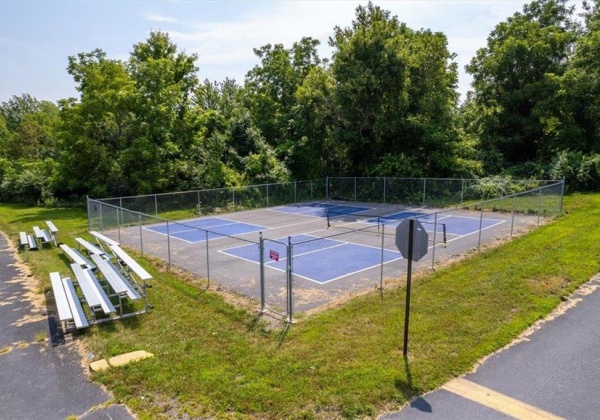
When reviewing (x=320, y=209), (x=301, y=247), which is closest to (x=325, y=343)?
(x=301, y=247)

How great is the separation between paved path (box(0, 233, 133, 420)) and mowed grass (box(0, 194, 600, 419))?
0.35m

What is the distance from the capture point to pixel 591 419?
5426 mm

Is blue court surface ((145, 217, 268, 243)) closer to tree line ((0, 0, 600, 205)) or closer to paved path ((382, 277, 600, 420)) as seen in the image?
tree line ((0, 0, 600, 205))

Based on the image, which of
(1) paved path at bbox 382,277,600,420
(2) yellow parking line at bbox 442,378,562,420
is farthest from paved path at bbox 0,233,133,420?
(2) yellow parking line at bbox 442,378,562,420

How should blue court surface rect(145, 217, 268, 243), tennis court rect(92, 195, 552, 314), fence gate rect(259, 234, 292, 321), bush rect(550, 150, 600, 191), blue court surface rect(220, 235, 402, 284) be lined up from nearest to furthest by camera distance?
fence gate rect(259, 234, 292, 321), tennis court rect(92, 195, 552, 314), blue court surface rect(220, 235, 402, 284), blue court surface rect(145, 217, 268, 243), bush rect(550, 150, 600, 191)

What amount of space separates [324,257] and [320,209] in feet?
40.6

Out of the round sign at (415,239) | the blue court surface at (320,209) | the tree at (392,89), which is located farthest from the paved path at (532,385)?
the tree at (392,89)

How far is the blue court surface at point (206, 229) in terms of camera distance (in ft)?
61.2

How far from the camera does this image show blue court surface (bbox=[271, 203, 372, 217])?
81.9ft

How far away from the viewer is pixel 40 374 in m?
6.89

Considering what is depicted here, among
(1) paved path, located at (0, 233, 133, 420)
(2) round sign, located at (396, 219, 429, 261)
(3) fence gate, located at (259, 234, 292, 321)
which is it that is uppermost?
(2) round sign, located at (396, 219, 429, 261)

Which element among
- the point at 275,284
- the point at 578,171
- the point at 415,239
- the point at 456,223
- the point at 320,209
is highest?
the point at 578,171

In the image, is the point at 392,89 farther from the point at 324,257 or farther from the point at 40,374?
the point at 40,374

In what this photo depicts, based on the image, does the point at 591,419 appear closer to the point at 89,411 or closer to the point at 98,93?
the point at 89,411
